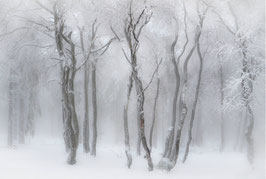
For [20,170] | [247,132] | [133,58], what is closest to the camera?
[20,170]

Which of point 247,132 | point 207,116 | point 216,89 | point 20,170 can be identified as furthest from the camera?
point 207,116

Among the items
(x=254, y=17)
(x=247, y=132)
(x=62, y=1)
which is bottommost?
(x=247, y=132)

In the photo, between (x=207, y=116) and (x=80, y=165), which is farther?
(x=207, y=116)

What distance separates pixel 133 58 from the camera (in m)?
13.7

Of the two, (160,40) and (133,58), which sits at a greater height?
(160,40)

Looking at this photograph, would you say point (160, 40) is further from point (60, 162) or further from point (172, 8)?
point (60, 162)

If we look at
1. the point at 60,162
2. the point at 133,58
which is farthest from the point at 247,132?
the point at 60,162

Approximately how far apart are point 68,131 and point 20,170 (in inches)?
109

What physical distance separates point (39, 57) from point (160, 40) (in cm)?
867

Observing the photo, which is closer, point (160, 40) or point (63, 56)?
point (63, 56)

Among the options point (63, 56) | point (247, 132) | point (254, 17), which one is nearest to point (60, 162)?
point (63, 56)

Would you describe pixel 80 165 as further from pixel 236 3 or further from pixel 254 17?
pixel 236 3

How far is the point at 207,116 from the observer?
34938mm

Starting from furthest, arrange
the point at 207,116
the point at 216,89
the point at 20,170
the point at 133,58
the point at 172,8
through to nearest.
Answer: the point at 207,116, the point at 216,89, the point at 172,8, the point at 133,58, the point at 20,170
